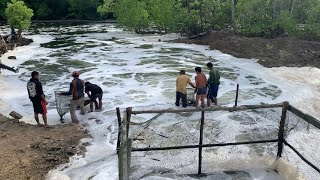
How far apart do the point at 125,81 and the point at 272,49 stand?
10.8m

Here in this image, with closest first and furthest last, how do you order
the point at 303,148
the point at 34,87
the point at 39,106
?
the point at 303,148 < the point at 34,87 < the point at 39,106

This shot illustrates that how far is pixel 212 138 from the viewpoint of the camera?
900 centimetres

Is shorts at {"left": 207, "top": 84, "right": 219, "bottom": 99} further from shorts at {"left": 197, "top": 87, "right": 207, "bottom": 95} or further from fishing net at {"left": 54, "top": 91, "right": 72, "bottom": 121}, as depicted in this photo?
fishing net at {"left": 54, "top": 91, "right": 72, "bottom": 121}

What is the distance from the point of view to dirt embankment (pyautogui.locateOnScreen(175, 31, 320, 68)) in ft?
62.9

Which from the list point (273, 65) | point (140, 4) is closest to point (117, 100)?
point (273, 65)

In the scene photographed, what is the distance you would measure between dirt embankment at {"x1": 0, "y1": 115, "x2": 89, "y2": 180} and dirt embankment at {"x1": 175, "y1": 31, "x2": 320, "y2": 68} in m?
13.0

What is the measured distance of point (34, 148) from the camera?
26.7ft

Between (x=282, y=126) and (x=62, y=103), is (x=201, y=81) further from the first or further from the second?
(x=282, y=126)

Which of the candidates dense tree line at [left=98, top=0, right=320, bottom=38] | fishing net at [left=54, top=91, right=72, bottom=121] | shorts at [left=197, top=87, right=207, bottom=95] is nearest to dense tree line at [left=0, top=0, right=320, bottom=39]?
dense tree line at [left=98, top=0, right=320, bottom=38]

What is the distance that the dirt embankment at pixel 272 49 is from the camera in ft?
62.9

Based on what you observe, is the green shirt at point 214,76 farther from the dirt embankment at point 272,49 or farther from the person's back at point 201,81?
the dirt embankment at point 272,49

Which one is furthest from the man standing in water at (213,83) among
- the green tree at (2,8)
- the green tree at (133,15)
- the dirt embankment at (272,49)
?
the green tree at (2,8)

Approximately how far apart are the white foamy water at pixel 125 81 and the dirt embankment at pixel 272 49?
35.5 inches

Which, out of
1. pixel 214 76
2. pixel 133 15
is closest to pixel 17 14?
pixel 133 15
